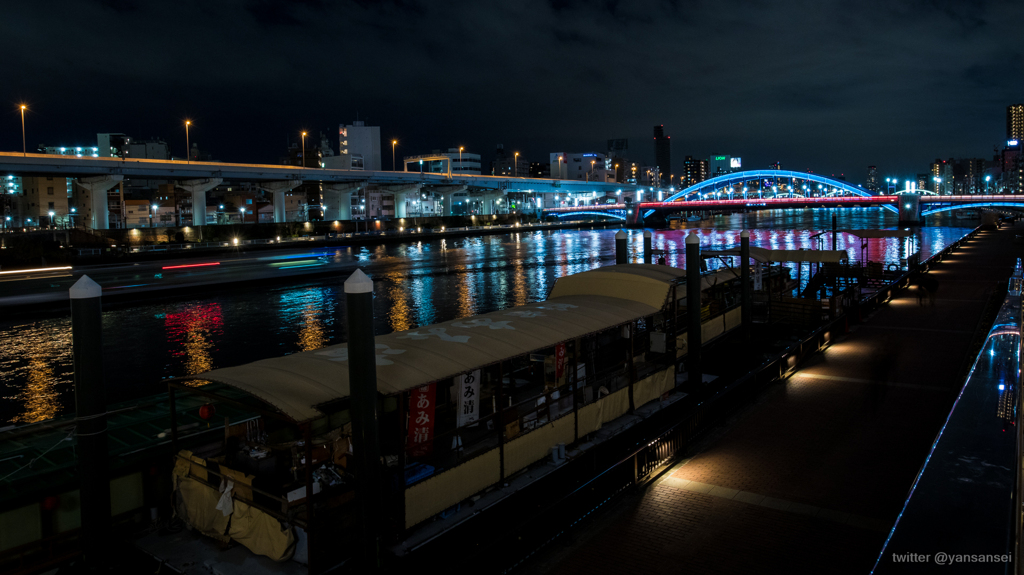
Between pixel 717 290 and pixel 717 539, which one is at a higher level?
pixel 717 290

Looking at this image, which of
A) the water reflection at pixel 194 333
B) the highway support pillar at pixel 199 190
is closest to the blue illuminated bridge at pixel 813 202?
the highway support pillar at pixel 199 190

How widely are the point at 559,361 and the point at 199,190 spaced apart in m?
64.7

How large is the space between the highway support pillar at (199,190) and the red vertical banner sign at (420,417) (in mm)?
65404

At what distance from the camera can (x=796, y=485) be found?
8.68m

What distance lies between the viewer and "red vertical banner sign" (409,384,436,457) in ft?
27.0

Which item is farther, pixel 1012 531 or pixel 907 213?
pixel 907 213

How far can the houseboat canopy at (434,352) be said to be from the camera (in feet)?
23.3

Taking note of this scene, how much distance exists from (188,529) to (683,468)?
22.4ft

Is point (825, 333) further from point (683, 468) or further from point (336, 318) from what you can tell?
point (336, 318)

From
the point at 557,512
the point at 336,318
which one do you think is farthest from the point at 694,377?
the point at 336,318

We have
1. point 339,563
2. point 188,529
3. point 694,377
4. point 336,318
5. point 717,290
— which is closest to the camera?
point 339,563

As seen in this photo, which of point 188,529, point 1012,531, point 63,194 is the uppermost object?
point 63,194

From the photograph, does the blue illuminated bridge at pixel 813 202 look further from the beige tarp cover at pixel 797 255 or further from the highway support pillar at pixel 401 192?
the beige tarp cover at pixel 797 255

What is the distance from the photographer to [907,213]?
103 meters
